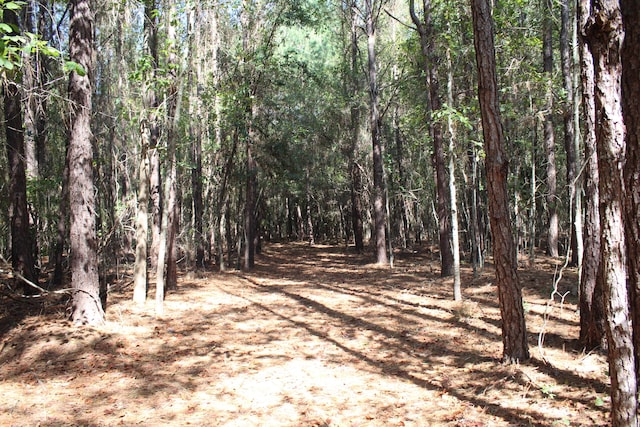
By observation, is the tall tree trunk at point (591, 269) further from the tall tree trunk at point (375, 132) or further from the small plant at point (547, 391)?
the tall tree trunk at point (375, 132)

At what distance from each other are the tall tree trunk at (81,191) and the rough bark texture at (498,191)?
670 centimetres

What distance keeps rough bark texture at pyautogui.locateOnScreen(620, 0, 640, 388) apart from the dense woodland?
12 millimetres

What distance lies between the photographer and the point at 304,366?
22.3 feet

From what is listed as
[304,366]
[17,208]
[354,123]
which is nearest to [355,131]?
[354,123]

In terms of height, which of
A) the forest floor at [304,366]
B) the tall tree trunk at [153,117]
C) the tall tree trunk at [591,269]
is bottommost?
the forest floor at [304,366]

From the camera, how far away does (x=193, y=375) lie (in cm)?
650

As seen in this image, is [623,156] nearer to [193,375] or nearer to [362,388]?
[362,388]

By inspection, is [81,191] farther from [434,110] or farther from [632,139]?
[632,139]

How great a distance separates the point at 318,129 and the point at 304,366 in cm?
1807

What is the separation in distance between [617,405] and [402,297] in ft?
26.9

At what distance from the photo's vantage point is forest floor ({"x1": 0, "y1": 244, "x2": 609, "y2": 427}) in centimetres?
506

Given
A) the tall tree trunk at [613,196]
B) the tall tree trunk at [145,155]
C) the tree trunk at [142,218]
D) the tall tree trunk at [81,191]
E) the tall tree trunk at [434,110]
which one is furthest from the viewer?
the tall tree trunk at [434,110]

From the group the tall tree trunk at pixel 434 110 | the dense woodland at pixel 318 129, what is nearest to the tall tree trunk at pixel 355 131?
the dense woodland at pixel 318 129

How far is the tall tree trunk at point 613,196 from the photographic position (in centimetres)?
289
